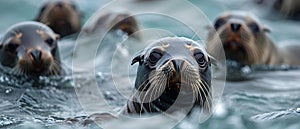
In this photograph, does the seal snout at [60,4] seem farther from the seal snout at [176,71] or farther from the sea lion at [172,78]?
the seal snout at [176,71]

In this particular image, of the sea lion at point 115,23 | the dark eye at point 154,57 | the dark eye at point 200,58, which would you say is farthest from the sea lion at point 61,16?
the dark eye at point 200,58

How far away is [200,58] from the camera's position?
659 centimetres

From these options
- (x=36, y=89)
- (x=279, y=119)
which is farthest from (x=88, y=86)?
(x=279, y=119)

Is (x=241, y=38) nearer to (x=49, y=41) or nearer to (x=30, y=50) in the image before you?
(x=49, y=41)

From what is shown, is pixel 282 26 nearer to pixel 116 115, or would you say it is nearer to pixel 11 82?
pixel 11 82

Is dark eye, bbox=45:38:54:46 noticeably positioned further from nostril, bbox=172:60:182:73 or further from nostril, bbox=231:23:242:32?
nostril, bbox=172:60:182:73

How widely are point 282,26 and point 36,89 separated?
20.1ft

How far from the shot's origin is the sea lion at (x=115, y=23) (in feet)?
34.9

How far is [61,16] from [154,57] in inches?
193

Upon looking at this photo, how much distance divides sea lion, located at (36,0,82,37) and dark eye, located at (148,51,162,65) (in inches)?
189

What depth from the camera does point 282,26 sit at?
1373 cm

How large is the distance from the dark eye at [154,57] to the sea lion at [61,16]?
189 inches

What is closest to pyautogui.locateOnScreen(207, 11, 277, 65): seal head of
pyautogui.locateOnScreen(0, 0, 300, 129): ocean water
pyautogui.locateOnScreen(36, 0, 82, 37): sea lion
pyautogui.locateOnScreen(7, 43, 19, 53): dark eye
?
pyautogui.locateOnScreen(0, 0, 300, 129): ocean water

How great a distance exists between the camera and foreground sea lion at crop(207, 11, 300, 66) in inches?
392
